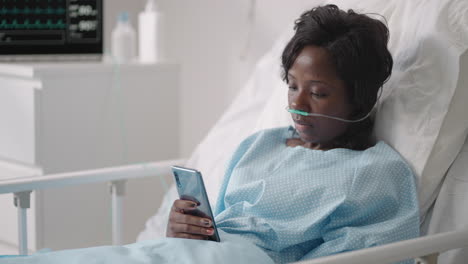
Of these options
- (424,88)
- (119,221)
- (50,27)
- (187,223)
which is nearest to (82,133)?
(50,27)

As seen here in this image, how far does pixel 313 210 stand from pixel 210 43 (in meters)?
1.34

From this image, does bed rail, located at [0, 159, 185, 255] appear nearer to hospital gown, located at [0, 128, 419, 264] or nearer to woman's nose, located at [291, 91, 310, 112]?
hospital gown, located at [0, 128, 419, 264]

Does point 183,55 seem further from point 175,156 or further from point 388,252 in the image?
point 388,252

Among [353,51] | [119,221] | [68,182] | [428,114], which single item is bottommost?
[119,221]

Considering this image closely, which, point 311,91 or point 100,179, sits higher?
point 311,91

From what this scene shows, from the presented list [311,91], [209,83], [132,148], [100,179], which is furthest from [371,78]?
→ [209,83]

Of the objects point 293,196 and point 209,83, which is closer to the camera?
point 293,196

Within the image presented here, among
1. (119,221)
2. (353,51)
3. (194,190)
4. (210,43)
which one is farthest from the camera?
(210,43)

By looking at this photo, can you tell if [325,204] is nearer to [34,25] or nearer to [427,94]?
[427,94]

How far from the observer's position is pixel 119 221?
142 centimetres

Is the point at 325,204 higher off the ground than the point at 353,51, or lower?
lower

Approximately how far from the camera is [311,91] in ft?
3.88

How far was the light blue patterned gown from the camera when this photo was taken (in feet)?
3.52

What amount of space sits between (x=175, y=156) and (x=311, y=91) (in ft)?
3.65
